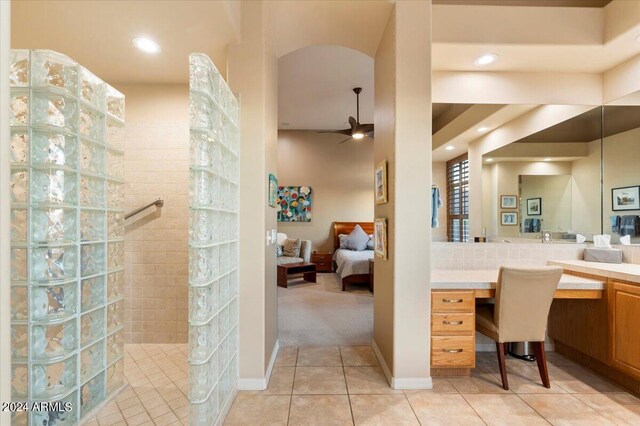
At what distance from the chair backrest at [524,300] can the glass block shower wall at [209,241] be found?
193cm

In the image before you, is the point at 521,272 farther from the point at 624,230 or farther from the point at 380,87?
the point at 380,87

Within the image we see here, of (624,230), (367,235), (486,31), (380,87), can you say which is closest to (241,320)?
(380,87)

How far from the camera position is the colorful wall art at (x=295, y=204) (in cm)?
707

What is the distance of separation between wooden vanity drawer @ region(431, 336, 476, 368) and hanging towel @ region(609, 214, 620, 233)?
6.02ft

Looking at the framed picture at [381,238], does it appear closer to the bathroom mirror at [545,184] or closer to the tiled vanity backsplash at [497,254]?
the tiled vanity backsplash at [497,254]

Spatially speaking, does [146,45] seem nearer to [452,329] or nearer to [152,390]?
[152,390]

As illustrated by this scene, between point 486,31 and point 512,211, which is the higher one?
point 486,31

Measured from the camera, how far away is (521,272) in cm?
206

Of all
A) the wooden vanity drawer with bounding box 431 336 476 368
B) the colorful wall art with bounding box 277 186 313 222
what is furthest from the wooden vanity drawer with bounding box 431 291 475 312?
the colorful wall art with bounding box 277 186 313 222

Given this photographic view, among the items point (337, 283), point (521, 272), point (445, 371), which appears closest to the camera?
point (521, 272)

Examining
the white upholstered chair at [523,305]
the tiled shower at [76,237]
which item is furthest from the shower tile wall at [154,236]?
the white upholstered chair at [523,305]

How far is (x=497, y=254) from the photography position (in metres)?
2.78

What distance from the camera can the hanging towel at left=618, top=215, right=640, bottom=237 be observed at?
2.59 meters

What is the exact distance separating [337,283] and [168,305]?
135 inches
